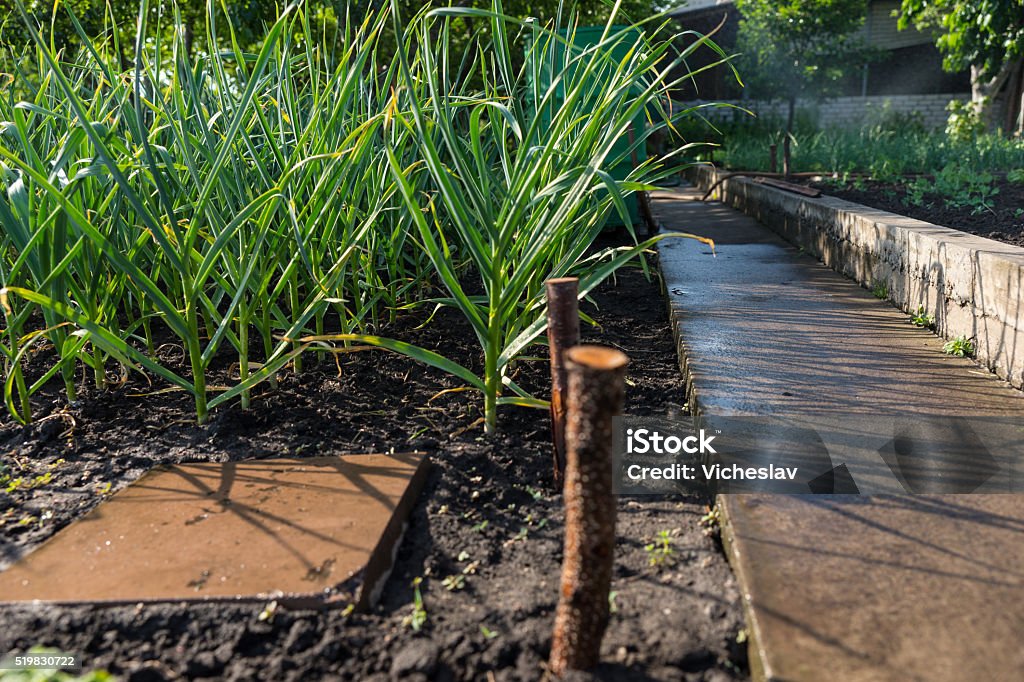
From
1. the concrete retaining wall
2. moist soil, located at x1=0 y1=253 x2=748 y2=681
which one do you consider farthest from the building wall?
moist soil, located at x1=0 y1=253 x2=748 y2=681

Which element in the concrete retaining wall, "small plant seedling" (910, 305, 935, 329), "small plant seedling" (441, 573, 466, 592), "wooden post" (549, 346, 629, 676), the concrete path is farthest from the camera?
"small plant seedling" (910, 305, 935, 329)

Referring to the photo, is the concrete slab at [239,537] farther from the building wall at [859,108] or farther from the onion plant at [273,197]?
the building wall at [859,108]

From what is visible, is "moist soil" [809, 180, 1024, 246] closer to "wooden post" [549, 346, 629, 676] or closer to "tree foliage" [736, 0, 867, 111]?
"wooden post" [549, 346, 629, 676]

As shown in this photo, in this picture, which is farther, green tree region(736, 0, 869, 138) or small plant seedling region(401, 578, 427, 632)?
green tree region(736, 0, 869, 138)

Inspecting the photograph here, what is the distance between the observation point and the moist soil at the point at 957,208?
3.22 m

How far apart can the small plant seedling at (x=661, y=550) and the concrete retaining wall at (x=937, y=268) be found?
3.86ft

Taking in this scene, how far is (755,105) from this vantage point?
48.0 feet

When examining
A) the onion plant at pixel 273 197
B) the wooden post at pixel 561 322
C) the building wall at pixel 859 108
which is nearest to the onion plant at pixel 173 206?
the onion plant at pixel 273 197

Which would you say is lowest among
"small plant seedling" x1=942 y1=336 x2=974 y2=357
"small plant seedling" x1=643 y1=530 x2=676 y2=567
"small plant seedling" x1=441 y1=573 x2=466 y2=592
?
"small plant seedling" x1=441 y1=573 x2=466 y2=592

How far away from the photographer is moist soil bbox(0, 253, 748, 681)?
1.05m

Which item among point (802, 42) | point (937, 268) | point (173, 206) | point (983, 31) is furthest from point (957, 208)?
point (802, 42)

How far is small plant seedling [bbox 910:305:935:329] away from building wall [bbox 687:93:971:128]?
12920mm

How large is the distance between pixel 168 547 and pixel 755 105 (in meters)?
15.2

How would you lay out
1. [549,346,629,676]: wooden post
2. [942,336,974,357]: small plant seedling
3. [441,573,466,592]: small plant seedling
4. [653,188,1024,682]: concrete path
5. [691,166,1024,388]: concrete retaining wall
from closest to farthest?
[549,346,629,676]: wooden post
[653,188,1024,682]: concrete path
[441,573,466,592]: small plant seedling
[691,166,1024,388]: concrete retaining wall
[942,336,974,357]: small plant seedling
